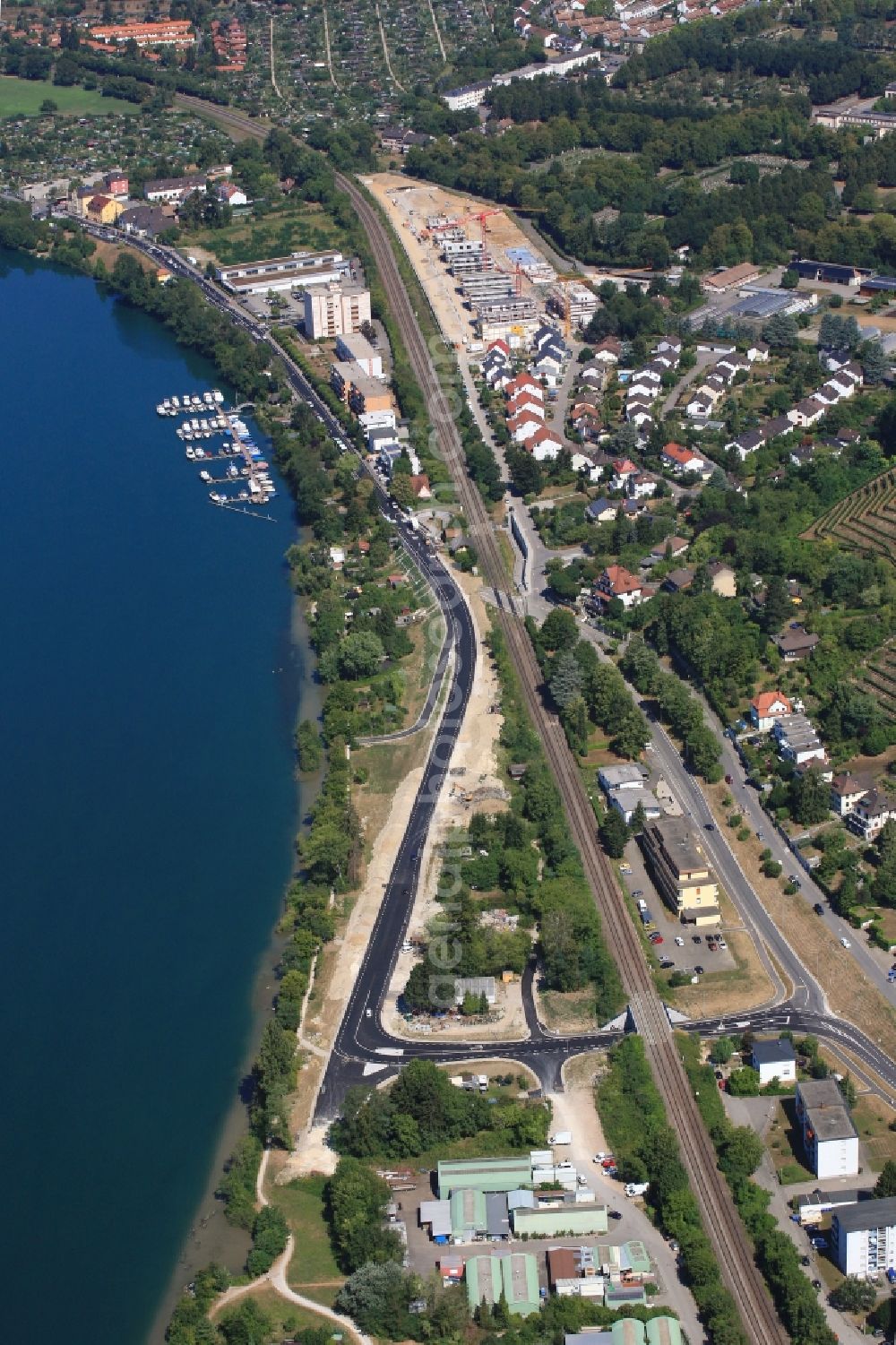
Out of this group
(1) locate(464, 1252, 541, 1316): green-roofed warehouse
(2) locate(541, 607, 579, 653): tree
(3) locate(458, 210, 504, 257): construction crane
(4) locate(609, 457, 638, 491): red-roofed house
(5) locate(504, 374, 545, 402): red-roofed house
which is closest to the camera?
(1) locate(464, 1252, 541, 1316): green-roofed warehouse

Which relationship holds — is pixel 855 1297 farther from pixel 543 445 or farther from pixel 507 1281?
pixel 543 445

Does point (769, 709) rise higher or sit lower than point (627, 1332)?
higher

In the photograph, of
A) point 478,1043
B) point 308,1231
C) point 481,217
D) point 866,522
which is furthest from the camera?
point 481,217

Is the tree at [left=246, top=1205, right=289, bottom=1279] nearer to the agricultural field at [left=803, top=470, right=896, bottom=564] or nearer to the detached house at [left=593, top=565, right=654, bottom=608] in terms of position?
the detached house at [left=593, top=565, right=654, bottom=608]

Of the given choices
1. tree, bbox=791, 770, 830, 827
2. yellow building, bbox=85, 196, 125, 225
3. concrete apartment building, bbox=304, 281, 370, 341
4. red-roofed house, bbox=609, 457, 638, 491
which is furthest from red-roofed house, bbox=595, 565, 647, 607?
yellow building, bbox=85, 196, 125, 225

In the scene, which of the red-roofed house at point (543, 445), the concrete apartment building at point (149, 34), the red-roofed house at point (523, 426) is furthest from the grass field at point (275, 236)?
the concrete apartment building at point (149, 34)

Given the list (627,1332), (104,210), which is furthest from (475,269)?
(627,1332)
